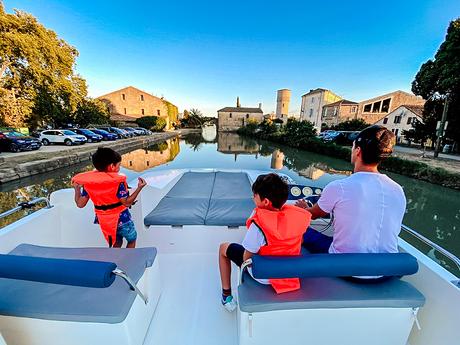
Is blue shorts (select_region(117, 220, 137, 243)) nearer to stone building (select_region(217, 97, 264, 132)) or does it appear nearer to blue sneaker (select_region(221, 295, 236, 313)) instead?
blue sneaker (select_region(221, 295, 236, 313))

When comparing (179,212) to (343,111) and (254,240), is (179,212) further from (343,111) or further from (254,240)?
(343,111)

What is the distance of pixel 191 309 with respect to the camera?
1738mm

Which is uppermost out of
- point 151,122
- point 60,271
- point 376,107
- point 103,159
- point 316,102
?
point 316,102

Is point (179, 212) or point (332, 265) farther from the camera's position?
point (179, 212)

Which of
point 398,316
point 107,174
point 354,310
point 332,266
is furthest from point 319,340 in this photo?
point 107,174

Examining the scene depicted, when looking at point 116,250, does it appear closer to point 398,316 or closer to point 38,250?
point 38,250

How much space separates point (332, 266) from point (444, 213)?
25.4ft

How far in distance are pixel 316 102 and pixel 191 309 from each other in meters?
36.0

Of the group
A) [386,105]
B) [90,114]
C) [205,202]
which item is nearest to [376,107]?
[386,105]

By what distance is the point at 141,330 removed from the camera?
4.55 ft

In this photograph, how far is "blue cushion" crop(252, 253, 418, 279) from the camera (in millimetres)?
988

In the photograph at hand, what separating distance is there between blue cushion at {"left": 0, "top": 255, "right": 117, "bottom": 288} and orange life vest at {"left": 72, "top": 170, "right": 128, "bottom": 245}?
2.50 ft

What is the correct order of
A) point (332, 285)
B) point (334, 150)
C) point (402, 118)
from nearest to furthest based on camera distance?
point (332, 285) < point (334, 150) < point (402, 118)

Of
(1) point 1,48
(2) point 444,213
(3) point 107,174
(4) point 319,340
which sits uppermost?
(1) point 1,48
